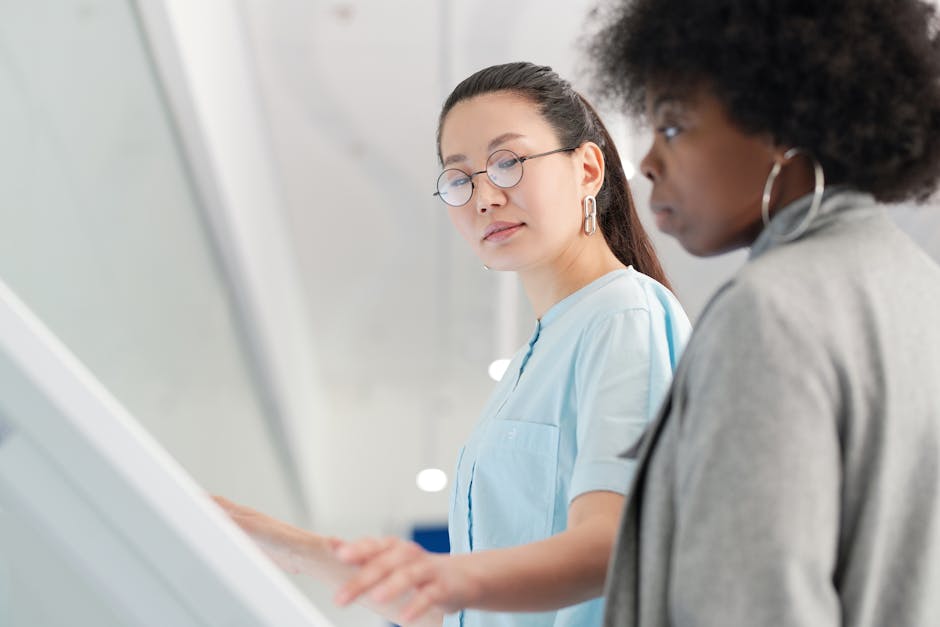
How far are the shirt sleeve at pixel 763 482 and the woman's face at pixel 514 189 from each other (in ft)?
2.64

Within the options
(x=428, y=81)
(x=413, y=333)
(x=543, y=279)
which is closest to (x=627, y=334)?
(x=543, y=279)

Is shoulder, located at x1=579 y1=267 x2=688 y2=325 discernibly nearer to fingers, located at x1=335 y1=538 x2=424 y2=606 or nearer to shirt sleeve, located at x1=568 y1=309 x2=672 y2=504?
shirt sleeve, located at x1=568 y1=309 x2=672 y2=504

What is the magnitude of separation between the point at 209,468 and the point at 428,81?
80.8 inches

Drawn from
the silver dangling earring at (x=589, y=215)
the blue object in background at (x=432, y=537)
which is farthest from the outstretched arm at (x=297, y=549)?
the blue object in background at (x=432, y=537)

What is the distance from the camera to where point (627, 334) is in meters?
1.33

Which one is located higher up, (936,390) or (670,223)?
(670,223)

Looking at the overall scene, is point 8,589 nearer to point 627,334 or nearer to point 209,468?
point 627,334

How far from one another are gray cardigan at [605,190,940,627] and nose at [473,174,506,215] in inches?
29.7

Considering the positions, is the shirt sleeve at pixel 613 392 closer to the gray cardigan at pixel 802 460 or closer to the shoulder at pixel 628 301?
the shoulder at pixel 628 301

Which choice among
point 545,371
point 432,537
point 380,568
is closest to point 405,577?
point 380,568

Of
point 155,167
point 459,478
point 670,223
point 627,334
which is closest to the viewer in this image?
point 670,223

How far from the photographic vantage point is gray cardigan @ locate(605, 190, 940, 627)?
753 mm

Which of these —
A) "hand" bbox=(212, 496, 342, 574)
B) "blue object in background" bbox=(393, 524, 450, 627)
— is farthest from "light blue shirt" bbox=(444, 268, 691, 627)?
"blue object in background" bbox=(393, 524, 450, 627)

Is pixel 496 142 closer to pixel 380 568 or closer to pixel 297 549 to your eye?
pixel 297 549
